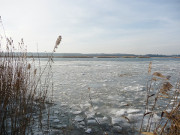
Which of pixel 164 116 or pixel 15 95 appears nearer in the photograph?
pixel 164 116

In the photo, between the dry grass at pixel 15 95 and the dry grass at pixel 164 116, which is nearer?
the dry grass at pixel 164 116

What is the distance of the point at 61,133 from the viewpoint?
2.43 m

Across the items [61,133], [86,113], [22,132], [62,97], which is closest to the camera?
[22,132]

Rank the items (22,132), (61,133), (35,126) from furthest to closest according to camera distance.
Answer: (35,126)
(61,133)
(22,132)

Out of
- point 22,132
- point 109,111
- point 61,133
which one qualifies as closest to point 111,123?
point 109,111

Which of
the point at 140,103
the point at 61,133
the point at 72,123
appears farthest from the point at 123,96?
the point at 61,133

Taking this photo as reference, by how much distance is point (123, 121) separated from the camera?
294 cm

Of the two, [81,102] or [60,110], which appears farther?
[81,102]

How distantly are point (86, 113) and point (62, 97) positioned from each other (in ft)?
4.83

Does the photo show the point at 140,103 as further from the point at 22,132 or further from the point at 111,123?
the point at 22,132

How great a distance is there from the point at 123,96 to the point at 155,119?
5.88 ft

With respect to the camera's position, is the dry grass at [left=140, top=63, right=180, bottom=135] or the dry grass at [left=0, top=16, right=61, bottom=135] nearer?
the dry grass at [left=140, top=63, right=180, bottom=135]

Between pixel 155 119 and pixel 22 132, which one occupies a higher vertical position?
pixel 22 132

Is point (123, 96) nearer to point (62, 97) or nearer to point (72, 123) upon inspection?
point (62, 97)
